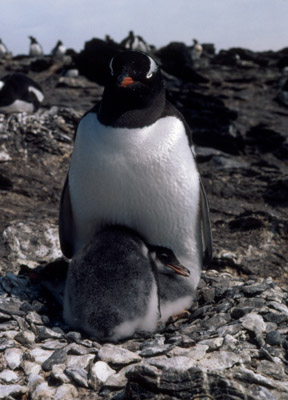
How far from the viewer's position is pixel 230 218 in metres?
5.05

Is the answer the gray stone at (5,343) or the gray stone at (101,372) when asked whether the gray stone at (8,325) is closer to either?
the gray stone at (5,343)

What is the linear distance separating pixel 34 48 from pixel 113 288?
21727mm

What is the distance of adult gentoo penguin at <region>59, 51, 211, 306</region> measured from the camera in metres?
2.79

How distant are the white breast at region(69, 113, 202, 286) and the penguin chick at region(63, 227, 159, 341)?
153mm

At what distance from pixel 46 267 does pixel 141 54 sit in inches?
60.0

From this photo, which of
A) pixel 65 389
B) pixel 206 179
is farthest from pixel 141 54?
pixel 206 179

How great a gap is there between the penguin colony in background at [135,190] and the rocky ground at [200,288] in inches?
6.8

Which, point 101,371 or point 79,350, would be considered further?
point 79,350

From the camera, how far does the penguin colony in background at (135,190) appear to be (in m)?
2.74

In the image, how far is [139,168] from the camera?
9.17ft

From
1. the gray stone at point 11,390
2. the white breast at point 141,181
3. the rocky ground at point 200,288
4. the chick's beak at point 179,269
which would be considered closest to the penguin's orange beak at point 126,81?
the white breast at point 141,181

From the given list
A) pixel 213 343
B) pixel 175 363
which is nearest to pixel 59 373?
pixel 175 363

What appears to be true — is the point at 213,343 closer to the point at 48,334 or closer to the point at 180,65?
the point at 48,334

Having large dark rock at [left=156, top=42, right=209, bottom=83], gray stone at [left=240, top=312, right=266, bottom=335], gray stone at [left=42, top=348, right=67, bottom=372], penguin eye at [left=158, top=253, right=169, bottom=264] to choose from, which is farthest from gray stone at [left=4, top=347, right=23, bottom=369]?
large dark rock at [left=156, top=42, right=209, bottom=83]
